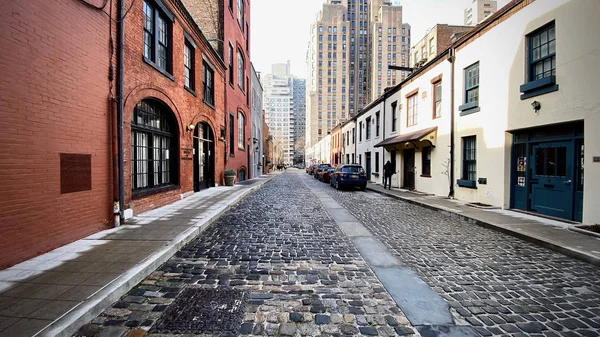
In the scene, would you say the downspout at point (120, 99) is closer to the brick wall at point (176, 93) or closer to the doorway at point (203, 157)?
the brick wall at point (176, 93)

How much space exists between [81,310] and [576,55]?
35.1ft

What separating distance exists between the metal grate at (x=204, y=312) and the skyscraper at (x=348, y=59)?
89.7 meters

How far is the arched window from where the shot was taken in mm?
7598

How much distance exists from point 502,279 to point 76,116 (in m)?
Result: 7.56

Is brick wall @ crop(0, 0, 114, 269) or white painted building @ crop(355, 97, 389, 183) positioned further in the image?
white painted building @ crop(355, 97, 389, 183)

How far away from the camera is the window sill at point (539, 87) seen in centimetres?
723

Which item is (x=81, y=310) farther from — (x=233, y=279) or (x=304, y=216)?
(x=304, y=216)

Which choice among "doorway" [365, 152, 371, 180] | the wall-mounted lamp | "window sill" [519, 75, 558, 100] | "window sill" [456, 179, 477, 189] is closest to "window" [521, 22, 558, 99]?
"window sill" [519, 75, 558, 100]

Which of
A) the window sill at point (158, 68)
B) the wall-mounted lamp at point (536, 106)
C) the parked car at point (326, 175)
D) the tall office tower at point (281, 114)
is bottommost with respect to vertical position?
the parked car at point (326, 175)

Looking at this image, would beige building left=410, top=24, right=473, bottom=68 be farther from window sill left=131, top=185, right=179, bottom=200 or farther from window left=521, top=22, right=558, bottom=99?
window sill left=131, top=185, right=179, bottom=200

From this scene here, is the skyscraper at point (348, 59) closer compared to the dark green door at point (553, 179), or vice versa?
the dark green door at point (553, 179)

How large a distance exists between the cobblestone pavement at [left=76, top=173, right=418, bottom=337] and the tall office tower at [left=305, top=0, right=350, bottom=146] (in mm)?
94714

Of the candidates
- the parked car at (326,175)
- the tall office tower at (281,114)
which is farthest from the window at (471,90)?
the tall office tower at (281,114)

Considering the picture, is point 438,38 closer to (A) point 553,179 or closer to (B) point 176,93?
(A) point 553,179
